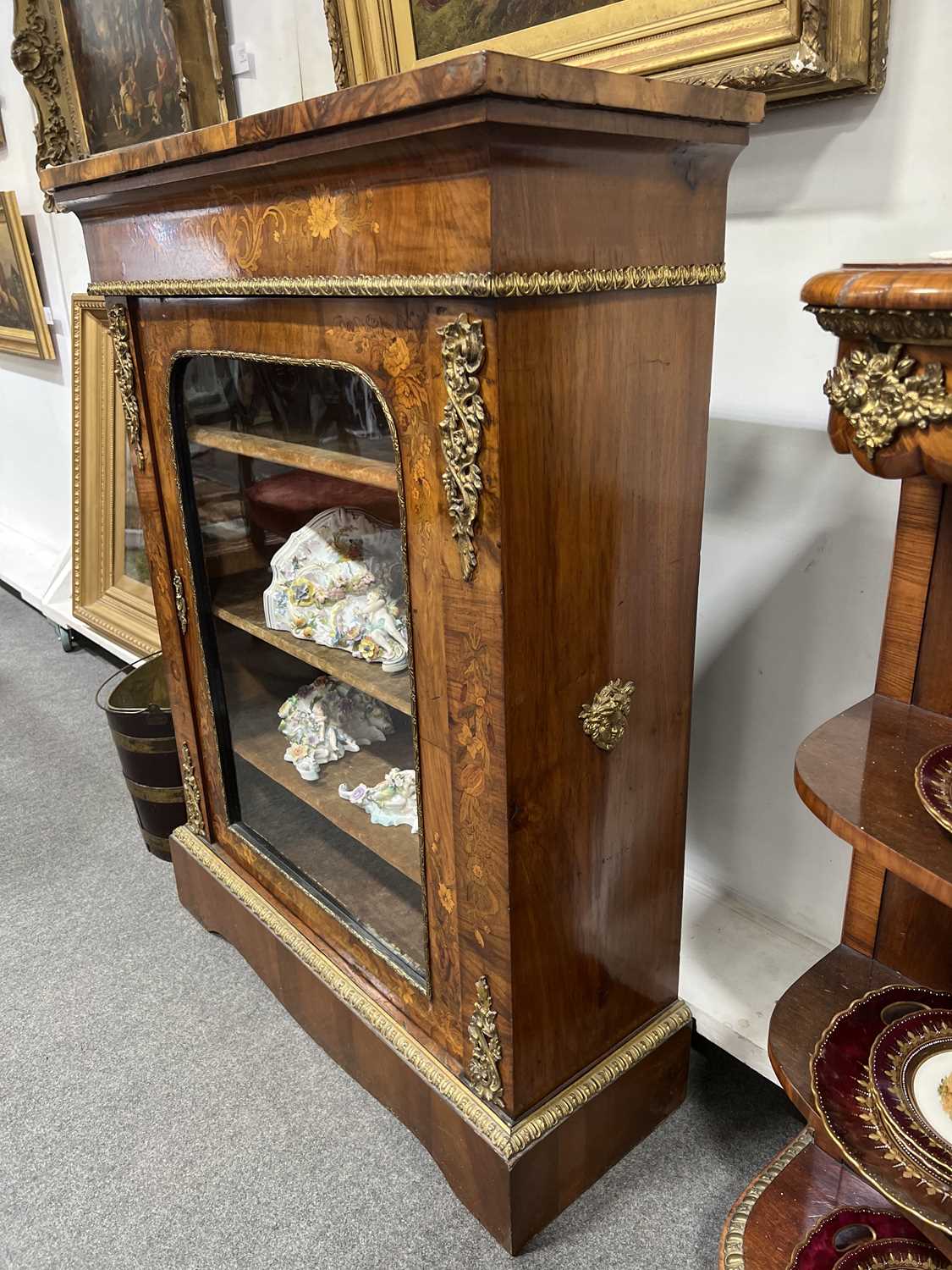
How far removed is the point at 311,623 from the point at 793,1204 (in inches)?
38.5

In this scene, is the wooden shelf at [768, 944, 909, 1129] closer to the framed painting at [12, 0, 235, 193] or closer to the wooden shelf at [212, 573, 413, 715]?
the wooden shelf at [212, 573, 413, 715]

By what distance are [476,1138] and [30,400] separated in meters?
2.97

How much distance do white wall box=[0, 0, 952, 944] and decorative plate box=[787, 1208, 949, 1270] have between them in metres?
0.42

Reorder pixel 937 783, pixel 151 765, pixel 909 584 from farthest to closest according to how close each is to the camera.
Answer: pixel 151 765, pixel 909 584, pixel 937 783

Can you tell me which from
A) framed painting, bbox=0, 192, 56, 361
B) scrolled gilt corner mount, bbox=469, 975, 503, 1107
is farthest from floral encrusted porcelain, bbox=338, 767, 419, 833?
framed painting, bbox=0, 192, 56, 361

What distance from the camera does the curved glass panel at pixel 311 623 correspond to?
3.84 ft

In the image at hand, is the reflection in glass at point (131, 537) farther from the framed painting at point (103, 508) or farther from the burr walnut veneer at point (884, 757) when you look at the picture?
the burr walnut veneer at point (884, 757)

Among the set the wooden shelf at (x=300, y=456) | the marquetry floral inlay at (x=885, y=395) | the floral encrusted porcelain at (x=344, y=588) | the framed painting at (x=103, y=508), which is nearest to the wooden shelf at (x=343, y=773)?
the floral encrusted porcelain at (x=344, y=588)

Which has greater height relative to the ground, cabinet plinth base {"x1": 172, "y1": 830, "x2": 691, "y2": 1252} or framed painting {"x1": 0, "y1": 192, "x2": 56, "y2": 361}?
framed painting {"x1": 0, "y1": 192, "x2": 56, "y2": 361}

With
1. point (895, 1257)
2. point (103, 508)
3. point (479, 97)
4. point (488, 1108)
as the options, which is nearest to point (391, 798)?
point (488, 1108)

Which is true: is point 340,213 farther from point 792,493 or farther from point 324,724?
point 324,724

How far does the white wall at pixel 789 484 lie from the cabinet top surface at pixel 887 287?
18.4 inches

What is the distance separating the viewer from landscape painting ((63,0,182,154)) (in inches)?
76.5

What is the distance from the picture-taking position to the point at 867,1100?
0.90 m
